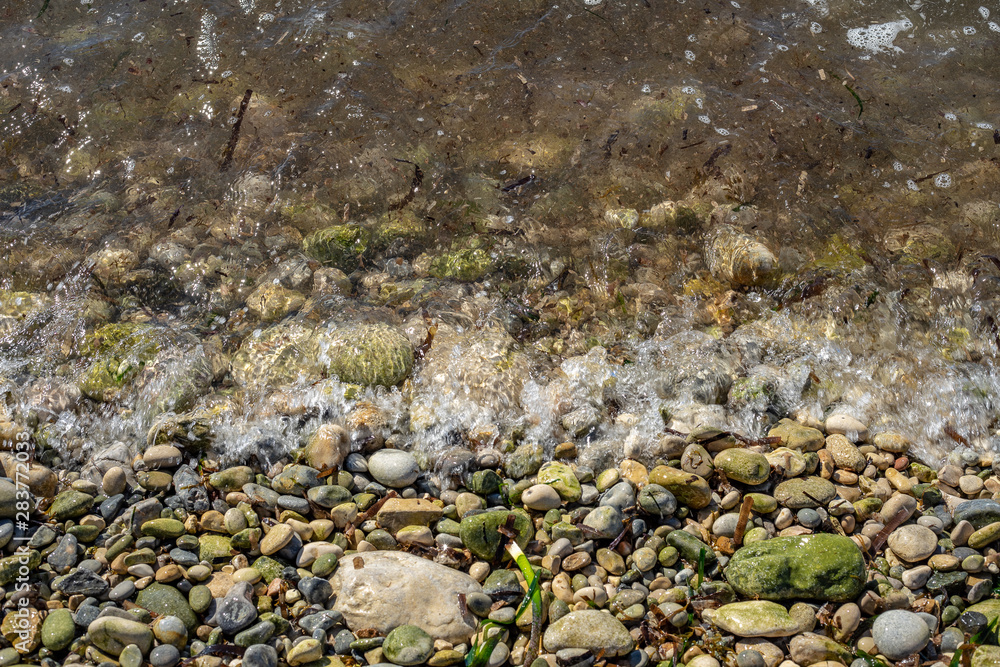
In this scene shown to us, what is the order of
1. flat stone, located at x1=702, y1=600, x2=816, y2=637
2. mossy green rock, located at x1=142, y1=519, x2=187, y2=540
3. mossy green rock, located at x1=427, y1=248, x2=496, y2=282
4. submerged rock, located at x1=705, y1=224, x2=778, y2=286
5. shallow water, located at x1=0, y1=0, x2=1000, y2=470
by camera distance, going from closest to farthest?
flat stone, located at x1=702, y1=600, x2=816, y2=637
mossy green rock, located at x1=142, y1=519, x2=187, y2=540
shallow water, located at x1=0, y1=0, x2=1000, y2=470
submerged rock, located at x1=705, y1=224, x2=778, y2=286
mossy green rock, located at x1=427, y1=248, x2=496, y2=282

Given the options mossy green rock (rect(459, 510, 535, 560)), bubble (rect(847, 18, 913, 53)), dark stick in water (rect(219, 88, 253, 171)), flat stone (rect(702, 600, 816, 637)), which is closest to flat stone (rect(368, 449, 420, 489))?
mossy green rock (rect(459, 510, 535, 560))

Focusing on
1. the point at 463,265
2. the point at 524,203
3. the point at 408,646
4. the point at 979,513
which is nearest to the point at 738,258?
the point at 524,203


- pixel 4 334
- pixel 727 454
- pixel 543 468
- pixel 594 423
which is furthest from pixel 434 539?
pixel 4 334

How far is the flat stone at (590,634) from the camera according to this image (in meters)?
2.41

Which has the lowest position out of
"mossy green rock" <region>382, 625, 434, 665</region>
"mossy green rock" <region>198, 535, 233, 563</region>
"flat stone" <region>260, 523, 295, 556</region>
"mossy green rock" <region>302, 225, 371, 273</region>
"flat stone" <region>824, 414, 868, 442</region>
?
"flat stone" <region>824, 414, 868, 442</region>

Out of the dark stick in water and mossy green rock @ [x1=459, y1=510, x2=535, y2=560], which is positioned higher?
the dark stick in water

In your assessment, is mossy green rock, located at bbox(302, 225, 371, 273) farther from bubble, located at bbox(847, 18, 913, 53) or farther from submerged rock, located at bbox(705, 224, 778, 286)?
bubble, located at bbox(847, 18, 913, 53)

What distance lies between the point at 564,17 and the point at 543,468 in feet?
14.0

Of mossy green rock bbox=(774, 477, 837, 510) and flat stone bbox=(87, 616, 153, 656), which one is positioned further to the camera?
mossy green rock bbox=(774, 477, 837, 510)

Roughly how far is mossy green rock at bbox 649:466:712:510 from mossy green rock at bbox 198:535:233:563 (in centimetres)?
189

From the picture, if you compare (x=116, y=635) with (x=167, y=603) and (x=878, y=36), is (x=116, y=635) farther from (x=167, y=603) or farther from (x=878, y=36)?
(x=878, y=36)

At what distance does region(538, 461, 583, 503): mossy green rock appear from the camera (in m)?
3.04

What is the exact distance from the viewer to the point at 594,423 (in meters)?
3.40

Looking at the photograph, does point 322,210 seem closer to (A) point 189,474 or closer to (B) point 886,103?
(A) point 189,474
